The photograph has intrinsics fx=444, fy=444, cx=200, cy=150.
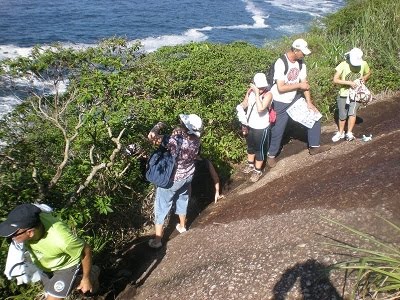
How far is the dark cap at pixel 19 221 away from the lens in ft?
10.3

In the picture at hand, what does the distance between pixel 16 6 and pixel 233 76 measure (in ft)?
65.7

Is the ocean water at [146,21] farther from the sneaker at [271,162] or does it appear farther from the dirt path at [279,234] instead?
the dirt path at [279,234]

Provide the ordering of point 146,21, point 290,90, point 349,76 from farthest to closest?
point 146,21, point 349,76, point 290,90

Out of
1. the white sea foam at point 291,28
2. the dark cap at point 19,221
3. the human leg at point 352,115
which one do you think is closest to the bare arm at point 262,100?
the human leg at point 352,115

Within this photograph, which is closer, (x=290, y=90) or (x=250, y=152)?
(x=290, y=90)

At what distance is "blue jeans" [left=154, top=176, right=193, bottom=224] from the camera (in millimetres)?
4855

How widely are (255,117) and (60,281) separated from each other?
10.6 feet

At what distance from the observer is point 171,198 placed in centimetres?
499

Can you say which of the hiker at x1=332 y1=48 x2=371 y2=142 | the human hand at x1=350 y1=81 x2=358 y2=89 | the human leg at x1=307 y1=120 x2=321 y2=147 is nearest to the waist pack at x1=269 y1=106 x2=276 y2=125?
the human leg at x1=307 y1=120 x2=321 y2=147

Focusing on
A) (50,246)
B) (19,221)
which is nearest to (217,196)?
(50,246)

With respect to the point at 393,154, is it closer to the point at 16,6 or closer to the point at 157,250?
the point at 157,250

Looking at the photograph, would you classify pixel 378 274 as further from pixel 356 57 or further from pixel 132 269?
pixel 356 57

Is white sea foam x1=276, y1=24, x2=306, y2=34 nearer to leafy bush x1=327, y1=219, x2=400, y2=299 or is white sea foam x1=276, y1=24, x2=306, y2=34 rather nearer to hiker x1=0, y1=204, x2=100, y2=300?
leafy bush x1=327, y1=219, x2=400, y2=299

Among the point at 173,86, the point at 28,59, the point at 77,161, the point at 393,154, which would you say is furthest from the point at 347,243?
the point at 173,86
